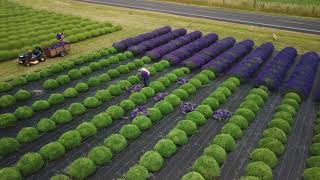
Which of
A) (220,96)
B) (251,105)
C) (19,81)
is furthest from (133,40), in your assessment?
(251,105)

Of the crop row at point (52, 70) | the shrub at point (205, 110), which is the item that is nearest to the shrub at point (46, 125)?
the crop row at point (52, 70)

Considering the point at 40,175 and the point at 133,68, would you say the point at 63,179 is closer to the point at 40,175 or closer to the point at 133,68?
the point at 40,175

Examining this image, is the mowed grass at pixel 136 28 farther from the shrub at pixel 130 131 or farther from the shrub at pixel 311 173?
the shrub at pixel 311 173

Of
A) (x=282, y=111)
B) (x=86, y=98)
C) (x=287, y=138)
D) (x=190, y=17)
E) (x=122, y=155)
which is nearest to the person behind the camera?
(x=122, y=155)

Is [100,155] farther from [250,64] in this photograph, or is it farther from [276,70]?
[276,70]

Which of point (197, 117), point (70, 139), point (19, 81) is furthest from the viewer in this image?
point (19, 81)

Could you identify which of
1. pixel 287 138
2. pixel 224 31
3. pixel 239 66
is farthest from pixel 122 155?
pixel 224 31
